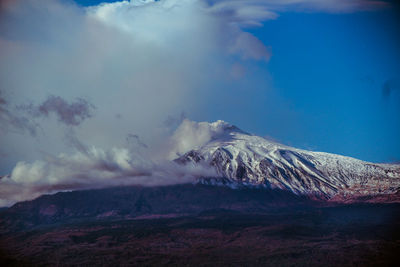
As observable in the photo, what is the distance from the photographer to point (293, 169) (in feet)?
464

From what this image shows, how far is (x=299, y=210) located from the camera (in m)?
112

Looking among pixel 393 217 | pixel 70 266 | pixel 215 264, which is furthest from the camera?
pixel 393 217

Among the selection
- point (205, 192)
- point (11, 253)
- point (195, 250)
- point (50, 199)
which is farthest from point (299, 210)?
point (50, 199)

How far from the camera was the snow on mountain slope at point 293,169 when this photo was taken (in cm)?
12988

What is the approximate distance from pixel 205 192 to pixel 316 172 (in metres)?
43.5

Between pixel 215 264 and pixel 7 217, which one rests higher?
pixel 7 217

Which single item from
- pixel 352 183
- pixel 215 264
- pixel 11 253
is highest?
pixel 352 183

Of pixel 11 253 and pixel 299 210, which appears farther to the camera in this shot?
pixel 299 210

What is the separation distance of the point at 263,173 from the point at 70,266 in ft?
291

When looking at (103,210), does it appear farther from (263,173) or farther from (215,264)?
(215,264)

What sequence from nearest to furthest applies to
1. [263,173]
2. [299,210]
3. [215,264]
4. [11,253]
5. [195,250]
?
[215,264] < [195,250] < [11,253] < [299,210] < [263,173]

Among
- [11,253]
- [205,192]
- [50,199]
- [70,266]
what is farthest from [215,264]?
[50,199]

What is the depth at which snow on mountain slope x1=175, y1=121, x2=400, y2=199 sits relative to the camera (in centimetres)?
12988

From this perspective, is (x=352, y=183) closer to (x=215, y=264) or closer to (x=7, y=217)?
(x=215, y=264)
